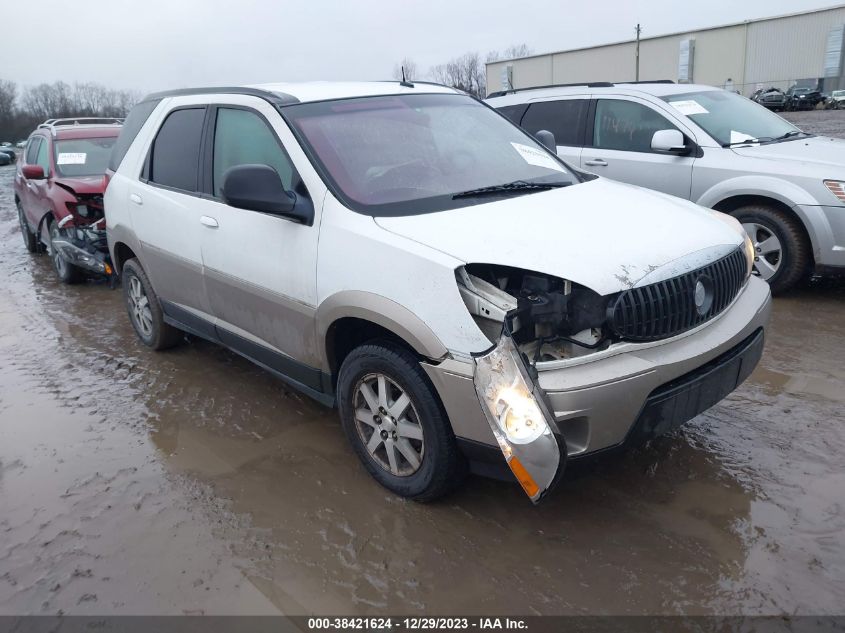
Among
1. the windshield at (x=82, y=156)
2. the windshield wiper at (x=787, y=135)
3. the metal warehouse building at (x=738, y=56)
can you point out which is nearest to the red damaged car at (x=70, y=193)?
the windshield at (x=82, y=156)

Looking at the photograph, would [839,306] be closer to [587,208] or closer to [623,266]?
[587,208]

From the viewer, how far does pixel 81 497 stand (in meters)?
3.40

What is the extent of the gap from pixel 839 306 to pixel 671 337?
11.8 ft

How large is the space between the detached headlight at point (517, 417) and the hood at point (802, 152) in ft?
14.0

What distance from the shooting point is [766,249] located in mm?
5789

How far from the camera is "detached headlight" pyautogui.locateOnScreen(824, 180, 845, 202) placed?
5.33 metres

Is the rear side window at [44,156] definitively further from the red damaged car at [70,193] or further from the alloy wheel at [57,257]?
the alloy wheel at [57,257]

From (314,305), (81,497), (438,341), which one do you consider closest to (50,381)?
(81,497)

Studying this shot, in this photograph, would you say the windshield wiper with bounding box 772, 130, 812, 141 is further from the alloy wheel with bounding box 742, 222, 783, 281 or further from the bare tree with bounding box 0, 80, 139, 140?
the bare tree with bounding box 0, 80, 139, 140

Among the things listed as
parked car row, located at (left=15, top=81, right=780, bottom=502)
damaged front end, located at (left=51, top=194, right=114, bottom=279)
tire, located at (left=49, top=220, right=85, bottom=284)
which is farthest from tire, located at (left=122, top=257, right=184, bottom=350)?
tire, located at (left=49, top=220, right=85, bottom=284)

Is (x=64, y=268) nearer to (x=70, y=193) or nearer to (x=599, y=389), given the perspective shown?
(x=70, y=193)

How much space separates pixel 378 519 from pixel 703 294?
1734 millimetres

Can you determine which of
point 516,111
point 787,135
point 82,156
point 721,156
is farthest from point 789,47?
point 82,156

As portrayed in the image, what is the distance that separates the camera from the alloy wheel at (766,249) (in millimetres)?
5730
